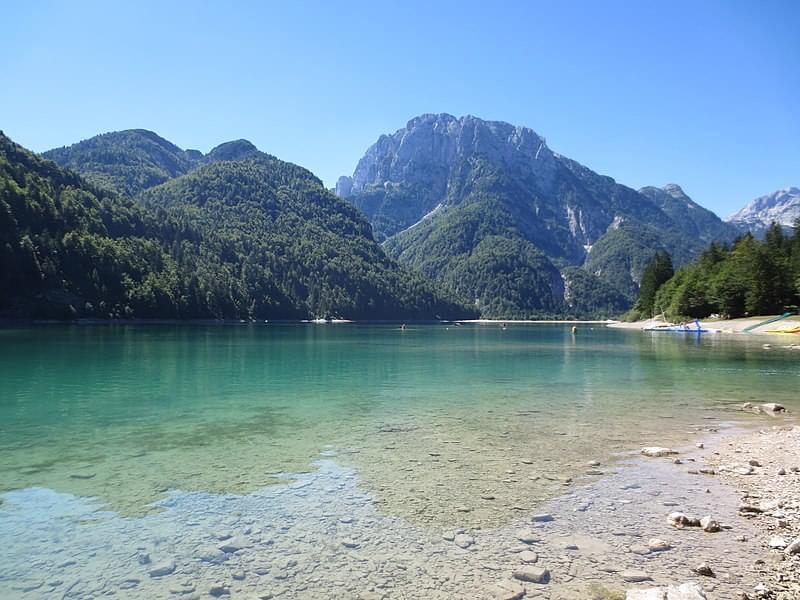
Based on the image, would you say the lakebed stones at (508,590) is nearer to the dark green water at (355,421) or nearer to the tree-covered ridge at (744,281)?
the dark green water at (355,421)

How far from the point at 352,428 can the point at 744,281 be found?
367 ft

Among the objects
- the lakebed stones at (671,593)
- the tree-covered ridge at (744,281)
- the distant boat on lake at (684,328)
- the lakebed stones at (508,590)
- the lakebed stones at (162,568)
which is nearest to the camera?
the lakebed stones at (671,593)

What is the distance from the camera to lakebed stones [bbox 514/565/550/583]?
8.76 m

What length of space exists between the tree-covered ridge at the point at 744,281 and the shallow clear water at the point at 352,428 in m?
69.3

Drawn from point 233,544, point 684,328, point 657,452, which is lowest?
point 684,328

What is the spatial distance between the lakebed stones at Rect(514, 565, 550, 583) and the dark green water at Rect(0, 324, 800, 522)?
2474 millimetres

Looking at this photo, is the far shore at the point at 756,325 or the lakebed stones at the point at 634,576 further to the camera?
the far shore at the point at 756,325

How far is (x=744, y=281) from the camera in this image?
4286 inches

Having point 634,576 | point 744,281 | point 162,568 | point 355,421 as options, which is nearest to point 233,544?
point 162,568

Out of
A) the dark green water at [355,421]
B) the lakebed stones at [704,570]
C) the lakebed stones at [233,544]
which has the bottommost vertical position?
the dark green water at [355,421]

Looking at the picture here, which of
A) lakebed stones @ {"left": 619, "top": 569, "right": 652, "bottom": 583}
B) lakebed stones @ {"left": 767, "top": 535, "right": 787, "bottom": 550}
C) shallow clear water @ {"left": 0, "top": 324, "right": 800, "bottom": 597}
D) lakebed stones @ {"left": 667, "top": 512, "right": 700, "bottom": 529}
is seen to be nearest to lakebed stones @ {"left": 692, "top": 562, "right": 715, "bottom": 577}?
lakebed stones @ {"left": 619, "top": 569, "right": 652, "bottom": 583}

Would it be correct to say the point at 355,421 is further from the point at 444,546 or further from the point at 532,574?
the point at 532,574

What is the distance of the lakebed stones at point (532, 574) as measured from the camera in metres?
8.76

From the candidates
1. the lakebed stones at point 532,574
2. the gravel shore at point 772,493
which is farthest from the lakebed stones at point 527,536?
the gravel shore at point 772,493
